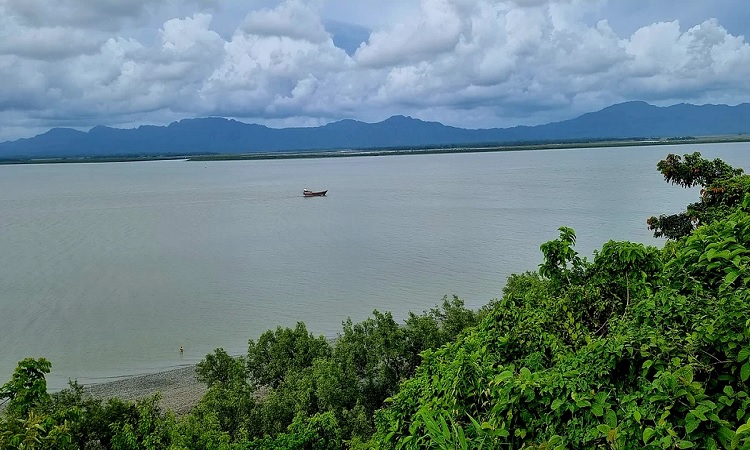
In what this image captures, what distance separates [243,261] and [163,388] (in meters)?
17.3

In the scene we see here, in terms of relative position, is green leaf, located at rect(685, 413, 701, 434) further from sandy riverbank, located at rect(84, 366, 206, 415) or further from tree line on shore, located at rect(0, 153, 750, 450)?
sandy riverbank, located at rect(84, 366, 206, 415)

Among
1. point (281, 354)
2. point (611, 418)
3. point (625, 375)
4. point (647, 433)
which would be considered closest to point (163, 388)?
point (281, 354)

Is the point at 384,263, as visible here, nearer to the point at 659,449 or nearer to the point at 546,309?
the point at 546,309

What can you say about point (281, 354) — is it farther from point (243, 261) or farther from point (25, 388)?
point (243, 261)

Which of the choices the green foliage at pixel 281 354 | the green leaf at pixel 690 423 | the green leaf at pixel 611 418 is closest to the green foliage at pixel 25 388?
the green foliage at pixel 281 354

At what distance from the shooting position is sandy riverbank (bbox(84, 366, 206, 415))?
16.9 m

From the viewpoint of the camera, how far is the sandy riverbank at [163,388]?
667 inches

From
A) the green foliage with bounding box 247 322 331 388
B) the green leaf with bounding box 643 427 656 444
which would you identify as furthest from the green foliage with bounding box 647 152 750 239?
the green leaf with bounding box 643 427 656 444

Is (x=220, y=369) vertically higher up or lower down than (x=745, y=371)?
lower down

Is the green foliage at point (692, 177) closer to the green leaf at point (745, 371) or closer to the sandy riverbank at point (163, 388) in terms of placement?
the green leaf at point (745, 371)

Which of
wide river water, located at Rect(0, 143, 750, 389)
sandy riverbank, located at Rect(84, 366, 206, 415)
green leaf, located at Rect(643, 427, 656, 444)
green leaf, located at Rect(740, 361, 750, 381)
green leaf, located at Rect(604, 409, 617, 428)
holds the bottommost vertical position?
sandy riverbank, located at Rect(84, 366, 206, 415)

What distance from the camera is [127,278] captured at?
31.2 meters

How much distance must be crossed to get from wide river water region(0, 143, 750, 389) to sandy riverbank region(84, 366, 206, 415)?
89cm

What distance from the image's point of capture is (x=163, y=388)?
18094mm
